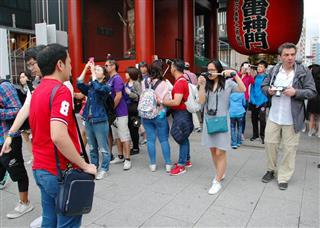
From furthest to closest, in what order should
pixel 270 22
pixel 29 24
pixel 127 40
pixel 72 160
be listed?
1. pixel 29 24
2. pixel 127 40
3. pixel 270 22
4. pixel 72 160

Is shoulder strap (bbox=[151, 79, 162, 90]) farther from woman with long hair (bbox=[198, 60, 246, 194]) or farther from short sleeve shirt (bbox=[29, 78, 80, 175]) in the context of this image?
short sleeve shirt (bbox=[29, 78, 80, 175])

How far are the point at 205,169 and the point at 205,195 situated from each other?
1.05 metres

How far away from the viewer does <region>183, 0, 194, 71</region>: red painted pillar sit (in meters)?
11.2

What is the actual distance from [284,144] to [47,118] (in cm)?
309

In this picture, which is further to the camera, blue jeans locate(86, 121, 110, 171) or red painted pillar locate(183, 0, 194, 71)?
red painted pillar locate(183, 0, 194, 71)

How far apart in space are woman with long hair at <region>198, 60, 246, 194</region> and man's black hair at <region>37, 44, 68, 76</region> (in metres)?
2.19

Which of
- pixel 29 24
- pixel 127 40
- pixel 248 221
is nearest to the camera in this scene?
pixel 248 221

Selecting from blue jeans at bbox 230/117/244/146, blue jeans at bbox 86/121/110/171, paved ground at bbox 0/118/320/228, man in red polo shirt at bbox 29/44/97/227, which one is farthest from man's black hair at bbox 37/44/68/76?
blue jeans at bbox 230/117/244/146

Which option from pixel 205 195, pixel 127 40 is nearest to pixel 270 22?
pixel 127 40

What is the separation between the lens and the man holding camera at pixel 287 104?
3.75m

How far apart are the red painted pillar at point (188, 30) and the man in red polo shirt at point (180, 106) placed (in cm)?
720

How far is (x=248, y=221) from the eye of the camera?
9.96ft

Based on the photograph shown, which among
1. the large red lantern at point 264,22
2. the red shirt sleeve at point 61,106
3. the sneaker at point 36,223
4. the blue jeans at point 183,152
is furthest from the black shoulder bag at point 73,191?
the large red lantern at point 264,22

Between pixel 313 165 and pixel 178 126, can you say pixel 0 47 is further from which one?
pixel 313 165
